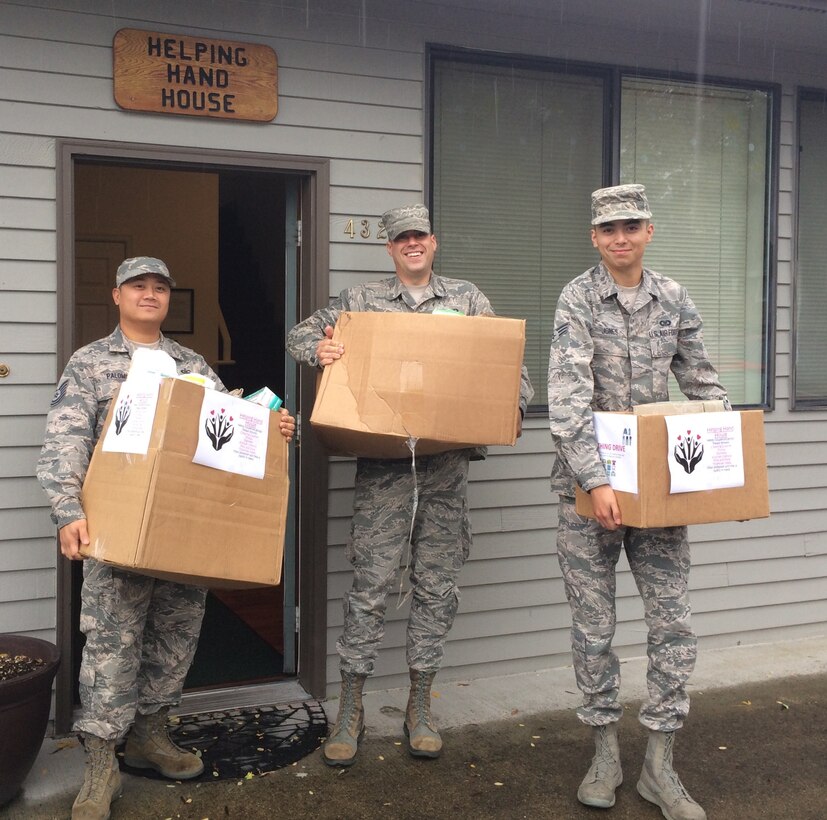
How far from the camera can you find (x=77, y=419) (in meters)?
2.74

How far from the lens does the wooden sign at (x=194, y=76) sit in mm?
3270

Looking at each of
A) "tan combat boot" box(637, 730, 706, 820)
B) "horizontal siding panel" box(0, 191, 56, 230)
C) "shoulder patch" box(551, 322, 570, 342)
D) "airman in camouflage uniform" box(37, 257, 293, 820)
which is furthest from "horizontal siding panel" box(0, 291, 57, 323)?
"tan combat boot" box(637, 730, 706, 820)

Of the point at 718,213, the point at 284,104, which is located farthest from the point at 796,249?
the point at 284,104

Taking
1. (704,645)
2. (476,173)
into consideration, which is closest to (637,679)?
(704,645)

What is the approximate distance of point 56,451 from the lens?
2684 mm

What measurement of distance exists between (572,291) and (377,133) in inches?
48.2

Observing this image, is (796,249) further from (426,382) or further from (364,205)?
(426,382)

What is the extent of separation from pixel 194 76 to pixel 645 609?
2363 mm

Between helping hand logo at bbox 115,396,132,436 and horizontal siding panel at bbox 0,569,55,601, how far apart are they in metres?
0.96

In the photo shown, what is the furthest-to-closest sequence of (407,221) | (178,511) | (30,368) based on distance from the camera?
(30,368) → (407,221) → (178,511)

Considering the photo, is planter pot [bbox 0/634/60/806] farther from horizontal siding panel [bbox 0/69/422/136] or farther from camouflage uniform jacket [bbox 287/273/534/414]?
horizontal siding panel [bbox 0/69/422/136]

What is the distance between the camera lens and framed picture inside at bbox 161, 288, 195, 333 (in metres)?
7.00

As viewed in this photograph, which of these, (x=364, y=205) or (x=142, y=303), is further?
(x=364, y=205)

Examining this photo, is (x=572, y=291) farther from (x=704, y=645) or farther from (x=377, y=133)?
(x=704, y=645)
